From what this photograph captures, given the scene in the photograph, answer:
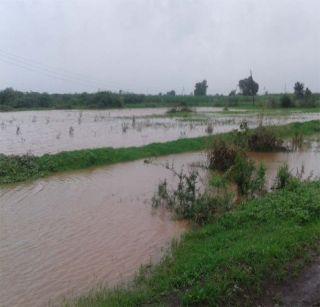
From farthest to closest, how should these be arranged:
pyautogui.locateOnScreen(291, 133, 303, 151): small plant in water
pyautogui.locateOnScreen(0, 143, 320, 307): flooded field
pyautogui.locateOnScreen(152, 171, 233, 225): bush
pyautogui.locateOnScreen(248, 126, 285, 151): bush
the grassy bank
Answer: pyautogui.locateOnScreen(291, 133, 303, 151): small plant in water < pyautogui.locateOnScreen(248, 126, 285, 151): bush < the grassy bank < pyautogui.locateOnScreen(152, 171, 233, 225): bush < pyautogui.locateOnScreen(0, 143, 320, 307): flooded field

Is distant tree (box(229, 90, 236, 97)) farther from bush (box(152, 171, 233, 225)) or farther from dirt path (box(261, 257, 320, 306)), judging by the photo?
dirt path (box(261, 257, 320, 306))

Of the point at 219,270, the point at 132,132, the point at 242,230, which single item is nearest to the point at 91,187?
the point at 242,230

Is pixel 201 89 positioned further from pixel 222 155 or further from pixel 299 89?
pixel 222 155

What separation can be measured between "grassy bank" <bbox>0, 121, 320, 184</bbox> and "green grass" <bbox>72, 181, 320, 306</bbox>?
19.9 feet

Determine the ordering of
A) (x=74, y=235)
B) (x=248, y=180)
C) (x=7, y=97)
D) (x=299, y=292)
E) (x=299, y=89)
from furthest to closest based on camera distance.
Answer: (x=299, y=89) → (x=7, y=97) → (x=248, y=180) → (x=74, y=235) → (x=299, y=292)

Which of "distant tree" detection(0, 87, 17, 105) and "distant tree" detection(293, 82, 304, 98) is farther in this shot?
"distant tree" detection(293, 82, 304, 98)

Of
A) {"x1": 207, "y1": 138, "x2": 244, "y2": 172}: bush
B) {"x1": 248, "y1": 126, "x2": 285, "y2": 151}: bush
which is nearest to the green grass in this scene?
{"x1": 207, "y1": 138, "x2": 244, "y2": 172}: bush

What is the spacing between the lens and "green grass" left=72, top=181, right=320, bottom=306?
15.3 ft

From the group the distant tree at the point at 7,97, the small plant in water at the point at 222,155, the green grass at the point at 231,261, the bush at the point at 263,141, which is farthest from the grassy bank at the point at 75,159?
the distant tree at the point at 7,97

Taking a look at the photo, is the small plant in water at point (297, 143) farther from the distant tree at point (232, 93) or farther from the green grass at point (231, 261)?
the distant tree at point (232, 93)

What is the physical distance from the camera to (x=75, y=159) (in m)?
13.3

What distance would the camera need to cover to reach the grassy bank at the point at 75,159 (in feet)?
38.1

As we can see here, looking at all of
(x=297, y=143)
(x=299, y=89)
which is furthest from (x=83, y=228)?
(x=299, y=89)

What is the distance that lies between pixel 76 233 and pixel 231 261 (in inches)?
124
